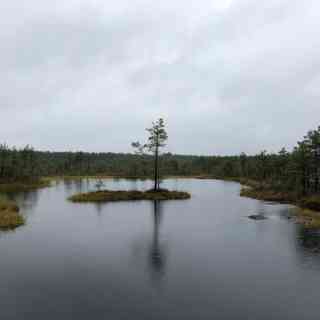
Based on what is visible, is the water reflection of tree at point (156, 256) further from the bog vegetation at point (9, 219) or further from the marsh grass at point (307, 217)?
the marsh grass at point (307, 217)

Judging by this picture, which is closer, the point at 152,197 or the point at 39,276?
the point at 39,276

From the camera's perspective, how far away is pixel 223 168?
159 metres

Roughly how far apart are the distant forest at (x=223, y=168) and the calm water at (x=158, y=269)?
24724 mm

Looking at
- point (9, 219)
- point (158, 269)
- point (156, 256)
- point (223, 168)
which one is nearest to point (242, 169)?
point (223, 168)

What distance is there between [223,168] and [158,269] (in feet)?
448

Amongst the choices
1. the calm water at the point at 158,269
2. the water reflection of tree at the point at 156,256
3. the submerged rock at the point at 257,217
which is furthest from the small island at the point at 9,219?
the submerged rock at the point at 257,217

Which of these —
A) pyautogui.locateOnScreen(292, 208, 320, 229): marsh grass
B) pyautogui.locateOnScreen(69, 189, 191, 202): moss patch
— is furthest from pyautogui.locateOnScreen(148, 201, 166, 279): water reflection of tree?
pyautogui.locateOnScreen(69, 189, 191, 202): moss patch

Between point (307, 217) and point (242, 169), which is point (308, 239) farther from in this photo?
point (242, 169)

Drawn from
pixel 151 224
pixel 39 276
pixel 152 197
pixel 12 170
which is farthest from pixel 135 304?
pixel 12 170

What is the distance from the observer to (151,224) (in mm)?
43094

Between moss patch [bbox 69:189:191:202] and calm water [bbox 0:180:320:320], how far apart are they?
1965cm

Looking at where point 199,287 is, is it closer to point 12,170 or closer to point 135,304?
point 135,304

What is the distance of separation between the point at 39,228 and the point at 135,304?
2379 centimetres

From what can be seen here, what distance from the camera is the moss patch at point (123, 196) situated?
2603 inches
